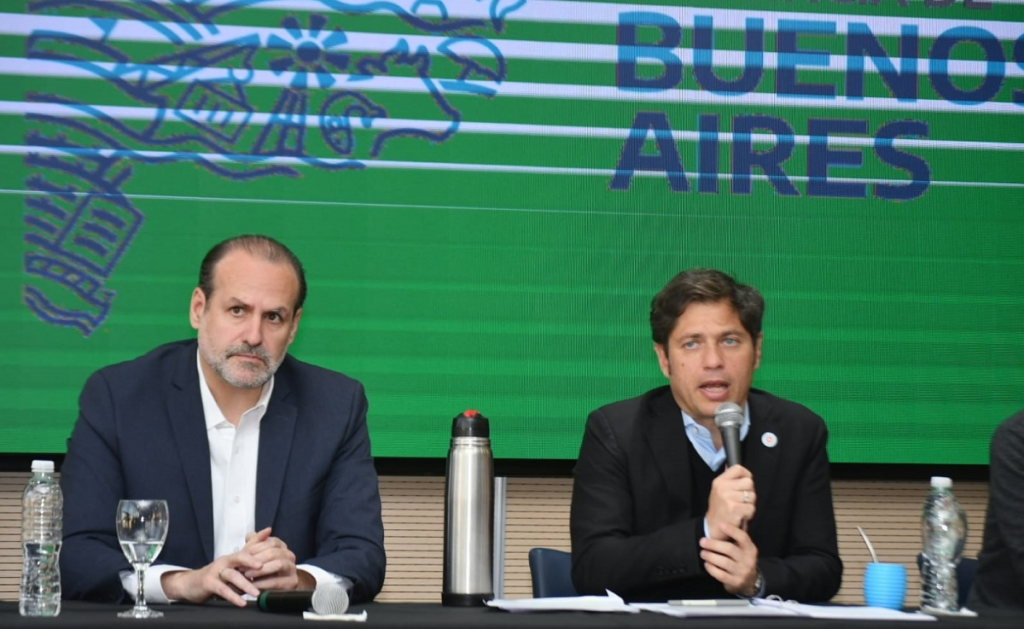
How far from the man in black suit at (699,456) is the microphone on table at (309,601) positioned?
88cm

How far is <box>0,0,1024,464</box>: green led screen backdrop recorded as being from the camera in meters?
3.87

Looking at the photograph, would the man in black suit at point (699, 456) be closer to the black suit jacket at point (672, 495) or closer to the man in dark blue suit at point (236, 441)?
the black suit jacket at point (672, 495)

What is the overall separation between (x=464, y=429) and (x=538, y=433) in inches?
60.7

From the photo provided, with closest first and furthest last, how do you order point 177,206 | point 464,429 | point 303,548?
point 464,429, point 303,548, point 177,206

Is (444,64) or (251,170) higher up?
(444,64)

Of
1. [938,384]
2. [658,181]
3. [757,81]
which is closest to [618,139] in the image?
[658,181]

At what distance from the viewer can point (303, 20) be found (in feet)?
13.0

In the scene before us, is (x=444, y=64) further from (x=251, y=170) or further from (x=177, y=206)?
(x=177, y=206)

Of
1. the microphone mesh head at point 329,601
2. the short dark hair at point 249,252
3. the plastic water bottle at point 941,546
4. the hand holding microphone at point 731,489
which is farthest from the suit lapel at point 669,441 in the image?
the microphone mesh head at point 329,601

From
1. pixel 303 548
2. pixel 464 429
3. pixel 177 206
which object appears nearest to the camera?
pixel 464 429

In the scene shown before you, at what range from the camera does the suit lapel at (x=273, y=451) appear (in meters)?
2.90

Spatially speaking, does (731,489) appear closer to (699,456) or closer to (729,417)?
(729,417)

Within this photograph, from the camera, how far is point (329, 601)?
201 cm

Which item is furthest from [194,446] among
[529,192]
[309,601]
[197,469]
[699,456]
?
[529,192]
